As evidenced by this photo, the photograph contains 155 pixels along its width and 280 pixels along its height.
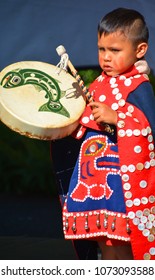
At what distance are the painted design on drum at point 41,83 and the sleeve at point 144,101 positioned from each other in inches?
12.4

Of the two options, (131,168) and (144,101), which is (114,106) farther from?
(131,168)

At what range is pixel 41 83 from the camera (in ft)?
14.4

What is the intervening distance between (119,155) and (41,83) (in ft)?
1.69

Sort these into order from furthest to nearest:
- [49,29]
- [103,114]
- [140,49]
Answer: [49,29]
[140,49]
[103,114]

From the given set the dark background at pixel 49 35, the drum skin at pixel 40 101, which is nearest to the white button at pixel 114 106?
the drum skin at pixel 40 101

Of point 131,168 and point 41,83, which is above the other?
point 41,83

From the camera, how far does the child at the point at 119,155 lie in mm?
4266

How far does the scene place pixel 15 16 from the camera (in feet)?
19.1

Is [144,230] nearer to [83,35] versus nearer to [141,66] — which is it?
[141,66]

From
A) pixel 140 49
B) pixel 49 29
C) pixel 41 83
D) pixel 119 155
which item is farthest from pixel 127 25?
pixel 49 29

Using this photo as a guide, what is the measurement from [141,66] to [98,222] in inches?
30.0

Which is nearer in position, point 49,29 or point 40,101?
point 40,101

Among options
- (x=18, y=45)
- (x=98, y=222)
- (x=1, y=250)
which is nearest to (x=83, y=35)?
(x=18, y=45)

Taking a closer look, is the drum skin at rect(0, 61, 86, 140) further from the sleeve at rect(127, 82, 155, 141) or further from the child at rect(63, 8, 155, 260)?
the sleeve at rect(127, 82, 155, 141)
